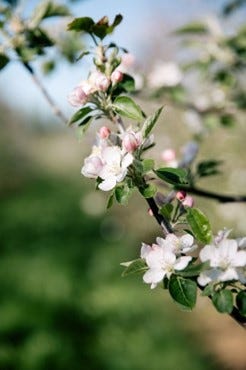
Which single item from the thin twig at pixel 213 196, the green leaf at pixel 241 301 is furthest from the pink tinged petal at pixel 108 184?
the thin twig at pixel 213 196

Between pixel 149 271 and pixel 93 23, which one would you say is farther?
pixel 93 23

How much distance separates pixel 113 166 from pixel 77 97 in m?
0.22

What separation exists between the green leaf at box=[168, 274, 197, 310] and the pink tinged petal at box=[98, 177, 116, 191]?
8.7 inches

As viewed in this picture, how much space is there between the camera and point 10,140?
54.2ft

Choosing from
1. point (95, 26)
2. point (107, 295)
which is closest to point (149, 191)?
point (95, 26)

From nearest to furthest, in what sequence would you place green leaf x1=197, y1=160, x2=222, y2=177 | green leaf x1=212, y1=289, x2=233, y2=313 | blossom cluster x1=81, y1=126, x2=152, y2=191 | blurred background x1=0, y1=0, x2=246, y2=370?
1. green leaf x1=212, y1=289, x2=233, y2=313
2. blossom cluster x1=81, y1=126, x2=152, y2=191
3. green leaf x1=197, y1=160, x2=222, y2=177
4. blurred background x1=0, y1=0, x2=246, y2=370

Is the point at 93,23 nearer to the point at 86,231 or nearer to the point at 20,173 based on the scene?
the point at 86,231

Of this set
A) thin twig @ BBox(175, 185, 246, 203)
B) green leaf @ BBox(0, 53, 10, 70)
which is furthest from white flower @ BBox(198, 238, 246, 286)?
green leaf @ BBox(0, 53, 10, 70)

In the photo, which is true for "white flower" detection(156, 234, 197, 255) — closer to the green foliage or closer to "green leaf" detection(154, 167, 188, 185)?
"green leaf" detection(154, 167, 188, 185)

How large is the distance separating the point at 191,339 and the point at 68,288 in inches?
58.6

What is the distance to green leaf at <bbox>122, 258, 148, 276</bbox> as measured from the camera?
1144mm

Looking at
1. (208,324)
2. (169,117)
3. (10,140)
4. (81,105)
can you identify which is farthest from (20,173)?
(81,105)

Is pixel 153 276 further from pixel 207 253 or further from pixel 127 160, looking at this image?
pixel 127 160

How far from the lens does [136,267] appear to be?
3.79ft
